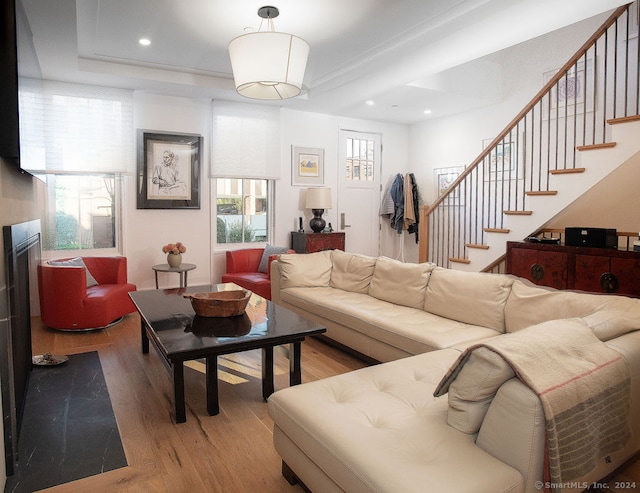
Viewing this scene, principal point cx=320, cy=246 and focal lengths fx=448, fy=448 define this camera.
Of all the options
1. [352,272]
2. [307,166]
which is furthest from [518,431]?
[307,166]

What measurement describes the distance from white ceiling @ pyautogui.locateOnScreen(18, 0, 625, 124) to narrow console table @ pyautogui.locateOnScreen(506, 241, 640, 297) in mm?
1991

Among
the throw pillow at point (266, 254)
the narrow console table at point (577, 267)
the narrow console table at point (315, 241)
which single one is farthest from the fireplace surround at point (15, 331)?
the narrow console table at point (577, 267)

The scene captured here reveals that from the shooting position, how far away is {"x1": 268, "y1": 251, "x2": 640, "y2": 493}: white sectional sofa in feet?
4.75

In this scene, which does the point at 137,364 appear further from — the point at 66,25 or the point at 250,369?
the point at 66,25

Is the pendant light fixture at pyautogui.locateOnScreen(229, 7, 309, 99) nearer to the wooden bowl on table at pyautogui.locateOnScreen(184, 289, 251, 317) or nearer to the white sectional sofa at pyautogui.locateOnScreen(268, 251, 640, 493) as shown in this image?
the wooden bowl on table at pyautogui.locateOnScreen(184, 289, 251, 317)

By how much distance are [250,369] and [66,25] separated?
2988 millimetres

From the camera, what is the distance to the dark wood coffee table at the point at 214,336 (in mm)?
2514

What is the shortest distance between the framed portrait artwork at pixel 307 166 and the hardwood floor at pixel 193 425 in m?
3.36

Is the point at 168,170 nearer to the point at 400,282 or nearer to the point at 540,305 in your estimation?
the point at 400,282

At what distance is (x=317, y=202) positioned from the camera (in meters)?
6.62

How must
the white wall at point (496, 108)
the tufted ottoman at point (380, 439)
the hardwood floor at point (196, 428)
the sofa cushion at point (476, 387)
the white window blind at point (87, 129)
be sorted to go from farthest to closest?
the white wall at point (496, 108) → the white window blind at point (87, 129) → the hardwood floor at point (196, 428) → the sofa cushion at point (476, 387) → the tufted ottoman at point (380, 439)

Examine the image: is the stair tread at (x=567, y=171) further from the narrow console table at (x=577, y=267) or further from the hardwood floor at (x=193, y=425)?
the hardwood floor at (x=193, y=425)

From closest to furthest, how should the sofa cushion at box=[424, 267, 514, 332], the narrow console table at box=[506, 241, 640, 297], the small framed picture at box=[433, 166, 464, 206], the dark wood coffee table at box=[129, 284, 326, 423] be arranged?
the dark wood coffee table at box=[129, 284, 326, 423] → the sofa cushion at box=[424, 267, 514, 332] → the narrow console table at box=[506, 241, 640, 297] → the small framed picture at box=[433, 166, 464, 206]

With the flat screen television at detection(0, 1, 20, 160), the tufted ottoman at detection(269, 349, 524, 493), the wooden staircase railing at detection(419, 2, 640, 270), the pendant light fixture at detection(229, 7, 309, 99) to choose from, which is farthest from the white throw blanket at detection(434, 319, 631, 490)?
the wooden staircase railing at detection(419, 2, 640, 270)
